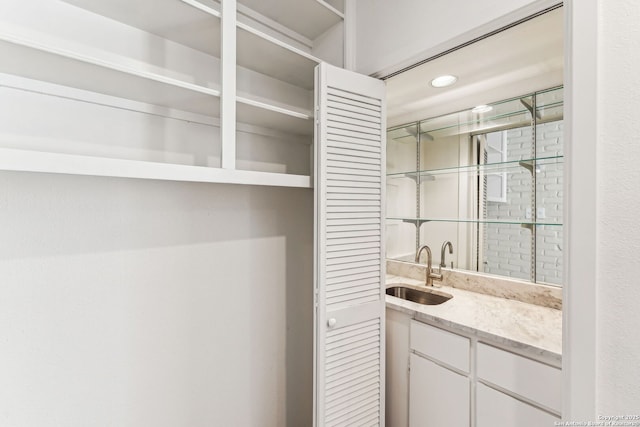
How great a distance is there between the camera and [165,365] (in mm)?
1290

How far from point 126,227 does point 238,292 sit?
60cm

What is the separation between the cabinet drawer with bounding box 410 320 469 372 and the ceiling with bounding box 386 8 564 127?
132 centimetres

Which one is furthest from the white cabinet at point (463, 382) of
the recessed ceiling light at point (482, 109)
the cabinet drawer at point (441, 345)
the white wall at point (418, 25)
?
the recessed ceiling light at point (482, 109)

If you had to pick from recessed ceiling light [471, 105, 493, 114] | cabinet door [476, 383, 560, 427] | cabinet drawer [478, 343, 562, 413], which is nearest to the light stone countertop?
cabinet drawer [478, 343, 562, 413]

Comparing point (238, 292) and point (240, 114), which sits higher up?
point (240, 114)

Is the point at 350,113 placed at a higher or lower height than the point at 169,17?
lower

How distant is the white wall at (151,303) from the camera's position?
1.00m

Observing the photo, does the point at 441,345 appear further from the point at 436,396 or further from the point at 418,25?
the point at 418,25

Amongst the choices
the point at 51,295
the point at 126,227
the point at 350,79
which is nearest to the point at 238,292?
the point at 126,227

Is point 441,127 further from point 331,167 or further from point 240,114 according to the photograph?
point 240,114

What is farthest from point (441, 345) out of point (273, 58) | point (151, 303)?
point (273, 58)

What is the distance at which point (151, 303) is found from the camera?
1.25m

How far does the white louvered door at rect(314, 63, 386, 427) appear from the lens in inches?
51.9

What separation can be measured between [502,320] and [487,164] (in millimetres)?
1121
